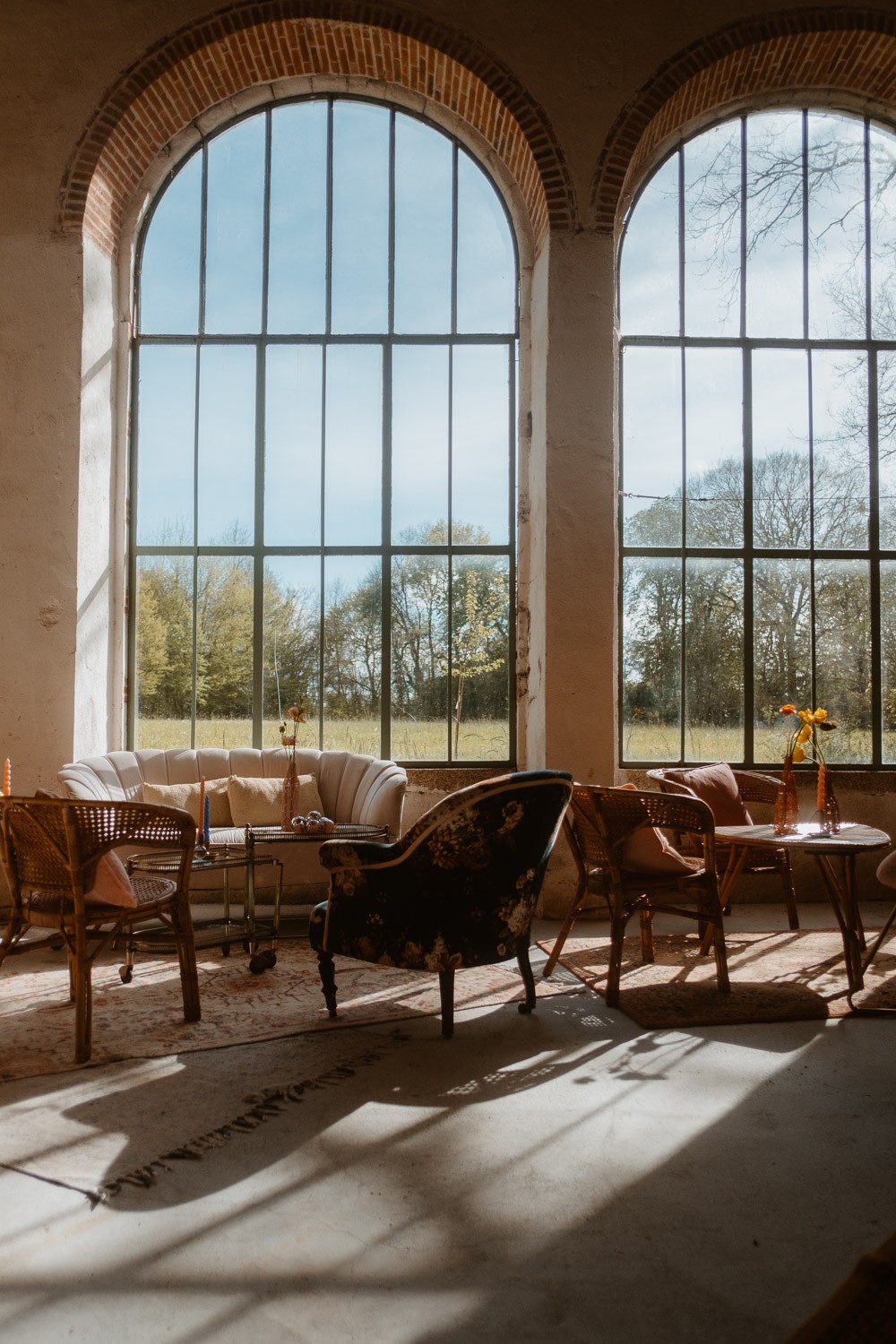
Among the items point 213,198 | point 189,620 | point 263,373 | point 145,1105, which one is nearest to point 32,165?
point 213,198

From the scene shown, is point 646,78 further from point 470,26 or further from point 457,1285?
point 457,1285

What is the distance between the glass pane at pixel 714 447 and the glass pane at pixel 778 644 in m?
0.38

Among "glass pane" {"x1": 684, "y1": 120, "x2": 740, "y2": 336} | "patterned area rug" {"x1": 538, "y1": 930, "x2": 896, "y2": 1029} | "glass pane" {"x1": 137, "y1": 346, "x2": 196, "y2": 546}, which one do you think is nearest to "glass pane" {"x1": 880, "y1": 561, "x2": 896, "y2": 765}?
"patterned area rug" {"x1": 538, "y1": 930, "x2": 896, "y2": 1029}

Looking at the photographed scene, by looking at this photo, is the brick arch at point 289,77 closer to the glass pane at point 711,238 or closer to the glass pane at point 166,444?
the glass pane at point 166,444

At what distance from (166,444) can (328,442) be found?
3.65 ft

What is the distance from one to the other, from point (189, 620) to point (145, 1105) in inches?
164

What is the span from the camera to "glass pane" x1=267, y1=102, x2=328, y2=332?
682 cm

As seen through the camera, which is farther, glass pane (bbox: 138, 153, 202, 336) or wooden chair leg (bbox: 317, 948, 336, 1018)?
glass pane (bbox: 138, 153, 202, 336)

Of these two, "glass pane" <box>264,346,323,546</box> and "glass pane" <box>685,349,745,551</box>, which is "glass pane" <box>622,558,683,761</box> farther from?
"glass pane" <box>264,346,323,546</box>

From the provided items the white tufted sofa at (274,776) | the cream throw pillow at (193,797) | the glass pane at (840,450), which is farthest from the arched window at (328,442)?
the glass pane at (840,450)

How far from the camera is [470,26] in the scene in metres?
6.29

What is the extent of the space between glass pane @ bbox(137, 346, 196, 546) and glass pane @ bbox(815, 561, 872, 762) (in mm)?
4399

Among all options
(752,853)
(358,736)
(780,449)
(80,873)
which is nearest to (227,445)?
(358,736)

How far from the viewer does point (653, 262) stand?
22.5ft
